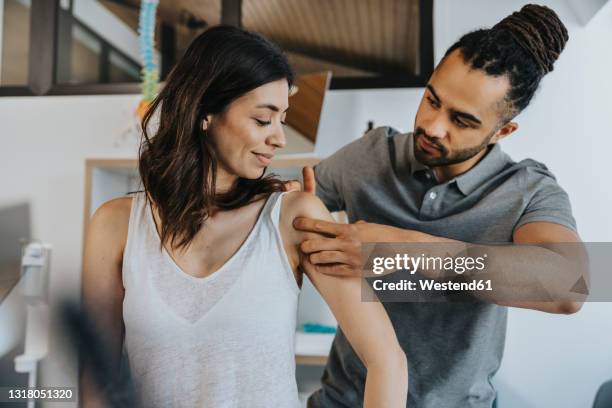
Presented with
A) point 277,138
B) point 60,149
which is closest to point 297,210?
point 277,138

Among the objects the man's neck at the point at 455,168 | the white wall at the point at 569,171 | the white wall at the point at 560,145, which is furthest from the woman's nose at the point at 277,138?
the white wall at the point at 569,171

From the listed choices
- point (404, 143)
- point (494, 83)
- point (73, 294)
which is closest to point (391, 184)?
point (404, 143)

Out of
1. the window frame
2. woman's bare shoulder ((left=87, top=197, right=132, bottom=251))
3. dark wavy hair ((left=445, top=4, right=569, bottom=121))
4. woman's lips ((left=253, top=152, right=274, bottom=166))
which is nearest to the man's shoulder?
dark wavy hair ((left=445, top=4, right=569, bottom=121))

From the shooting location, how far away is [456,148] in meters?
0.92

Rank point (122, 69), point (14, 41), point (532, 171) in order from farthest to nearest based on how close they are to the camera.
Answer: point (122, 69), point (14, 41), point (532, 171)

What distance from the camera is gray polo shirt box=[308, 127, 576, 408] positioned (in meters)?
0.94

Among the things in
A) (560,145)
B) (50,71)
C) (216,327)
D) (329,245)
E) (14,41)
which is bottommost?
(216,327)

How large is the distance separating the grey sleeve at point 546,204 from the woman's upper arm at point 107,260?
1.99 feet

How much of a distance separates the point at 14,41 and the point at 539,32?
2340 mm

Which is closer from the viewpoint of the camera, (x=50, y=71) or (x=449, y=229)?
(x=449, y=229)

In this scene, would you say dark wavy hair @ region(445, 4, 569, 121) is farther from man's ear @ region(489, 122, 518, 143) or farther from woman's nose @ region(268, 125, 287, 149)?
woman's nose @ region(268, 125, 287, 149)

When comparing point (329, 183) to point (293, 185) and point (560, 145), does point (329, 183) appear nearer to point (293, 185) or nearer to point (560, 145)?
point (293, 185)

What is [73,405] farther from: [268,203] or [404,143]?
[404,143]

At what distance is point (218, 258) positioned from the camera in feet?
2.50
